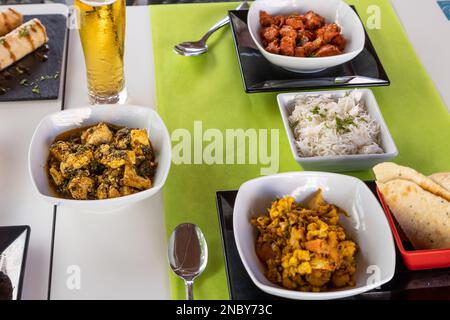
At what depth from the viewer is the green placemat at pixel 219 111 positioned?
4.08 ft

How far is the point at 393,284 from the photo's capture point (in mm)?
1062

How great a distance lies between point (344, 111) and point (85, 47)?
28.4 inches

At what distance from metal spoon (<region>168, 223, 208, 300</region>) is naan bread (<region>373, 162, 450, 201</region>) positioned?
0.42m

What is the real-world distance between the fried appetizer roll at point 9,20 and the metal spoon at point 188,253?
0.93 m

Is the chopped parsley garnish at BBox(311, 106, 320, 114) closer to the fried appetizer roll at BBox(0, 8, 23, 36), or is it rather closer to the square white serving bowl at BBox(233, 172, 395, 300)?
the square white serving bowl at BBox(233, 172, 395, 300)

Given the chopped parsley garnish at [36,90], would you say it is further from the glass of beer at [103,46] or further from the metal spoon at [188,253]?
the metal spoon at [188,253]

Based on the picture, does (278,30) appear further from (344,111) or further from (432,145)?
(432,145)

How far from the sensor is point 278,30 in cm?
166

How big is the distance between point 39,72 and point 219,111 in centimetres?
55

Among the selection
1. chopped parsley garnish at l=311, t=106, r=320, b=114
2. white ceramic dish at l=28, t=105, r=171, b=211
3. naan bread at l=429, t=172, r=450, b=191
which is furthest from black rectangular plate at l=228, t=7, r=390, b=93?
naan bread at l=429, t=172, r=450, b=191

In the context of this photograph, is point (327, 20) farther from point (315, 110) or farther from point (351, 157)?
point (351, 157)

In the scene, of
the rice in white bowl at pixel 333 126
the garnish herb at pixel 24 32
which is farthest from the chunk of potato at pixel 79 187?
the garnish herb at pixel 24 32

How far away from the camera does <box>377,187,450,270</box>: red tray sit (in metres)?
1.04
